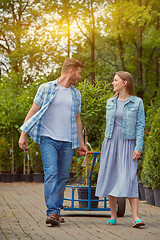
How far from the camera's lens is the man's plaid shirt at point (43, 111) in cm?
528

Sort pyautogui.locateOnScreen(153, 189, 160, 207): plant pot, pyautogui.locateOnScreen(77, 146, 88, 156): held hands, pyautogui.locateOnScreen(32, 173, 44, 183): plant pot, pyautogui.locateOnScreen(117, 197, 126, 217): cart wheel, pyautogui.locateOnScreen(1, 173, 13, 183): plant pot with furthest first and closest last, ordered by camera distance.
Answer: pyautogui.locateOnScreen(1, 173, 13, 183): plant pot
pyautogui.locateOnScreen(32, 173, 44, 183): plant pot
pyautogui.locateOnScreen(153, 189, 160, 207): plant pot
pyautogui.locateOnScreen(117, 197, 126, 217): cart wheel
pyautogui.locateOnScreen(77, 146, 88, 156): held hands

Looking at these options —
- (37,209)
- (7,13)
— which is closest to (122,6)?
(7,13)

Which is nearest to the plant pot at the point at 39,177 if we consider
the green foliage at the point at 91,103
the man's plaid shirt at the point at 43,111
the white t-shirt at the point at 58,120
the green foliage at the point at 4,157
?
the green foliage at the point at 4,157

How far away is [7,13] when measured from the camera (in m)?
26.2

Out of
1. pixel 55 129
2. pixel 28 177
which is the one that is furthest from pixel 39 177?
pixel 55 129

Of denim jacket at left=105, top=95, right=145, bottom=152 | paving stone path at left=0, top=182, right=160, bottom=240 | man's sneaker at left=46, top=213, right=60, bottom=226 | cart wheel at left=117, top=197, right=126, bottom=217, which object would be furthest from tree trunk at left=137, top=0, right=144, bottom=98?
man's sneaker at left=46, top=213, right=60, bottom=226

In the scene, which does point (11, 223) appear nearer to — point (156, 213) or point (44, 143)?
point (44, 143)

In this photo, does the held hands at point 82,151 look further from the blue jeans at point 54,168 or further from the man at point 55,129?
the blue jeans at point 54,168

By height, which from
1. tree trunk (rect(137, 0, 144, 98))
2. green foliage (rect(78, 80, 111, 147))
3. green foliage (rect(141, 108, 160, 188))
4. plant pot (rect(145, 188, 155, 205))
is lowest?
plant pot (rect(145, 188, 155, 205))

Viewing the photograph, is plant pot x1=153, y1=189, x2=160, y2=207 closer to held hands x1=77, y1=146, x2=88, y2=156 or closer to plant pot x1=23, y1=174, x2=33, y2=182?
held hands x1=77, y1=146, x2=88, y2=156

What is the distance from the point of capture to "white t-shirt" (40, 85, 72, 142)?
536cm

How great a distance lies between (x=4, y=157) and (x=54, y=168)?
11.7m

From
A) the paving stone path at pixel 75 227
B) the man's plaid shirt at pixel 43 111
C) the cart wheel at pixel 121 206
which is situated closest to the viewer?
the paving stone path at pixel 75 227

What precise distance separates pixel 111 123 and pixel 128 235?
4.71 ft
